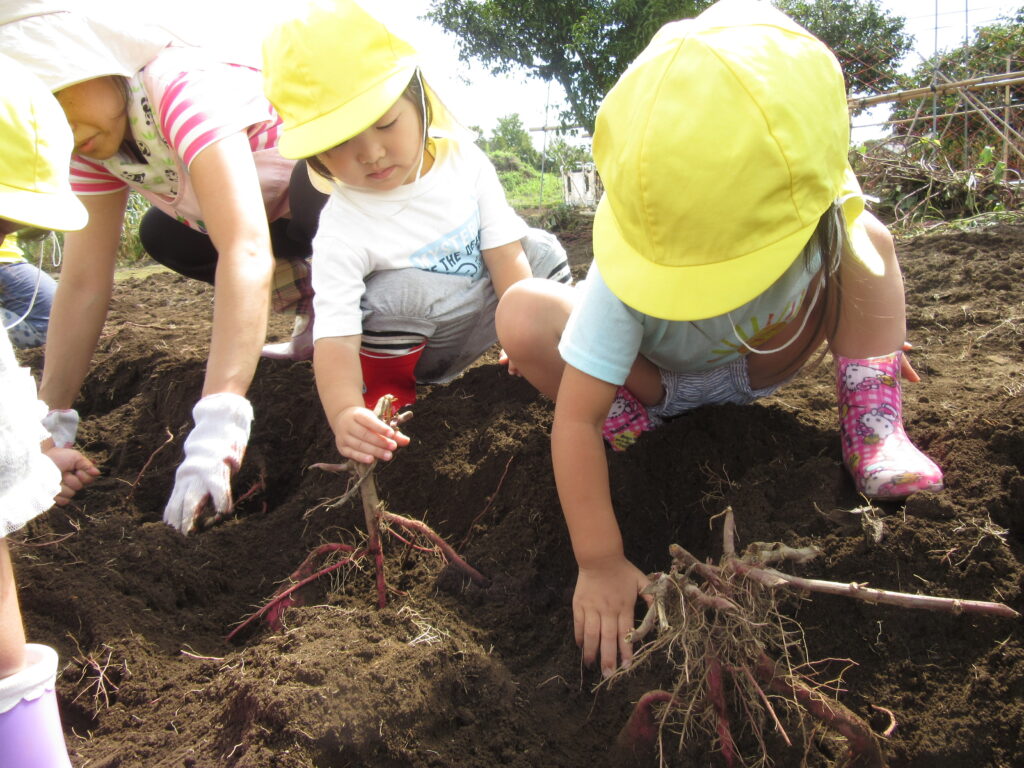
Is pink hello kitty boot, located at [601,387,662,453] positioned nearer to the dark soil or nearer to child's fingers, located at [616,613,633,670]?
the dark soil

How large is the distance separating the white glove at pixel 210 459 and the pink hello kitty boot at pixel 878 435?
4.41 feet

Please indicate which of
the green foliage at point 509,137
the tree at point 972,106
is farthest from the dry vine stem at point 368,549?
the green foliage at point 509,137

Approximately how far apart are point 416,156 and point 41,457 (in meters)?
1.25

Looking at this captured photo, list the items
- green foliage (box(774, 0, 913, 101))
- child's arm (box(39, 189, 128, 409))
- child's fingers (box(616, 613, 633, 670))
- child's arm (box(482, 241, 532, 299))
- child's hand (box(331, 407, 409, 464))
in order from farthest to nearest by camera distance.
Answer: green foliage (box(774, 0, 913, 101))
child's arm (box(39, 189, 128, 409))
child's arm (box(482, 241, 532, 299))
child's hand (box(331, 407, 409, 464))
child's fingers (box(616, 613, 633, 670))

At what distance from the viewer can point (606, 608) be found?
1371mm

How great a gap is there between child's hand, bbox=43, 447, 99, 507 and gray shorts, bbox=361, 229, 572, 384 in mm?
868

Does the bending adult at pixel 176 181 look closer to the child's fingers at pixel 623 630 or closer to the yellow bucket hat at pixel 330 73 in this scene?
the yellow bucket hat at pixel 330 73

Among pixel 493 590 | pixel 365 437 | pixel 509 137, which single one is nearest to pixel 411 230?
pixel 365 437

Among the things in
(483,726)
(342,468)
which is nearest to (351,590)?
(342,468)

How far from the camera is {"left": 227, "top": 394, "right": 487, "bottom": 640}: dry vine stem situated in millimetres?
1503

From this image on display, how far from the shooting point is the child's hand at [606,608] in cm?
134

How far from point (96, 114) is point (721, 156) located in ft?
5.54

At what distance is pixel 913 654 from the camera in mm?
1244

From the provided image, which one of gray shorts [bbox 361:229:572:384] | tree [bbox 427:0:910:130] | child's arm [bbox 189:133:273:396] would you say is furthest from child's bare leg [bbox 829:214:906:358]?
tree [bbox 427:0:910:130]
